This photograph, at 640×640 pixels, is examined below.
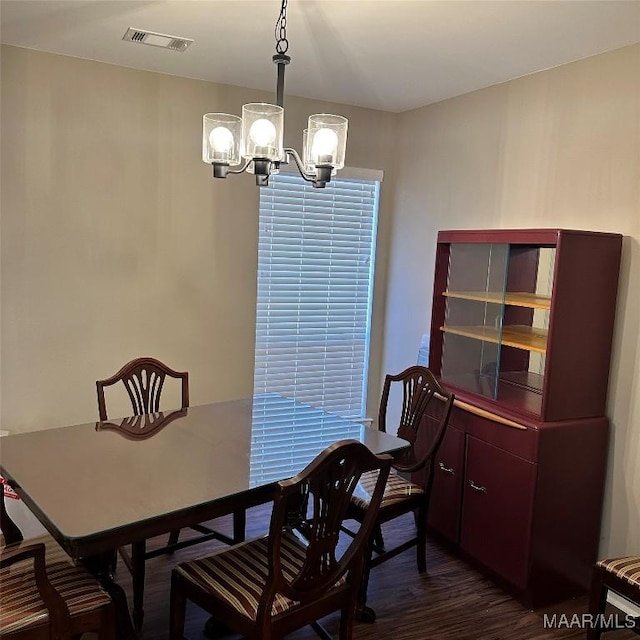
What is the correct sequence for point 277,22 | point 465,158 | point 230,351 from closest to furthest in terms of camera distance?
point 277,22 < point 465,158 < point 230,351

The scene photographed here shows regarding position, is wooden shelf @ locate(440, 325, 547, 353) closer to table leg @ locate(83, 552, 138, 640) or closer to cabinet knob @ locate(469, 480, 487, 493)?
cabinet knob @ locate(469, 480, 487, 493)

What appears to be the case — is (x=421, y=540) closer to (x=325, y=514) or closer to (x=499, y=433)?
(x=499, y=433)

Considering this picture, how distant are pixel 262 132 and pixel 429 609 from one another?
213 centimetres

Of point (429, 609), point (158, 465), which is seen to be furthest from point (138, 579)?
point (429, 609)

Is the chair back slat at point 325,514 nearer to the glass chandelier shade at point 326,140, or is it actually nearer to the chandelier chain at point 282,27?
the glass chandelier shade at point 326,140

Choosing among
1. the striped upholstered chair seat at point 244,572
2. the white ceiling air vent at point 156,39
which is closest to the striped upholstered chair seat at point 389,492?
the striped upholstered chair seat at point 244,572

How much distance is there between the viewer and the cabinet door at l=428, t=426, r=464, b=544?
3.07m

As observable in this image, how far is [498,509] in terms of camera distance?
2826 mm

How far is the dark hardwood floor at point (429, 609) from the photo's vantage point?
253 cm

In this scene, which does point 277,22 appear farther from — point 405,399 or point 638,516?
point 638,516

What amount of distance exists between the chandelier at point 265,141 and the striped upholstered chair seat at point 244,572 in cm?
133

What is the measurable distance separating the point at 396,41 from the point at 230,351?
6.92 feet

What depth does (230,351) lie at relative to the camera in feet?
13.1

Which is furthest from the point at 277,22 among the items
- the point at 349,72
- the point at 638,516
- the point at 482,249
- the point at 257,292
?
the point at 638,516
